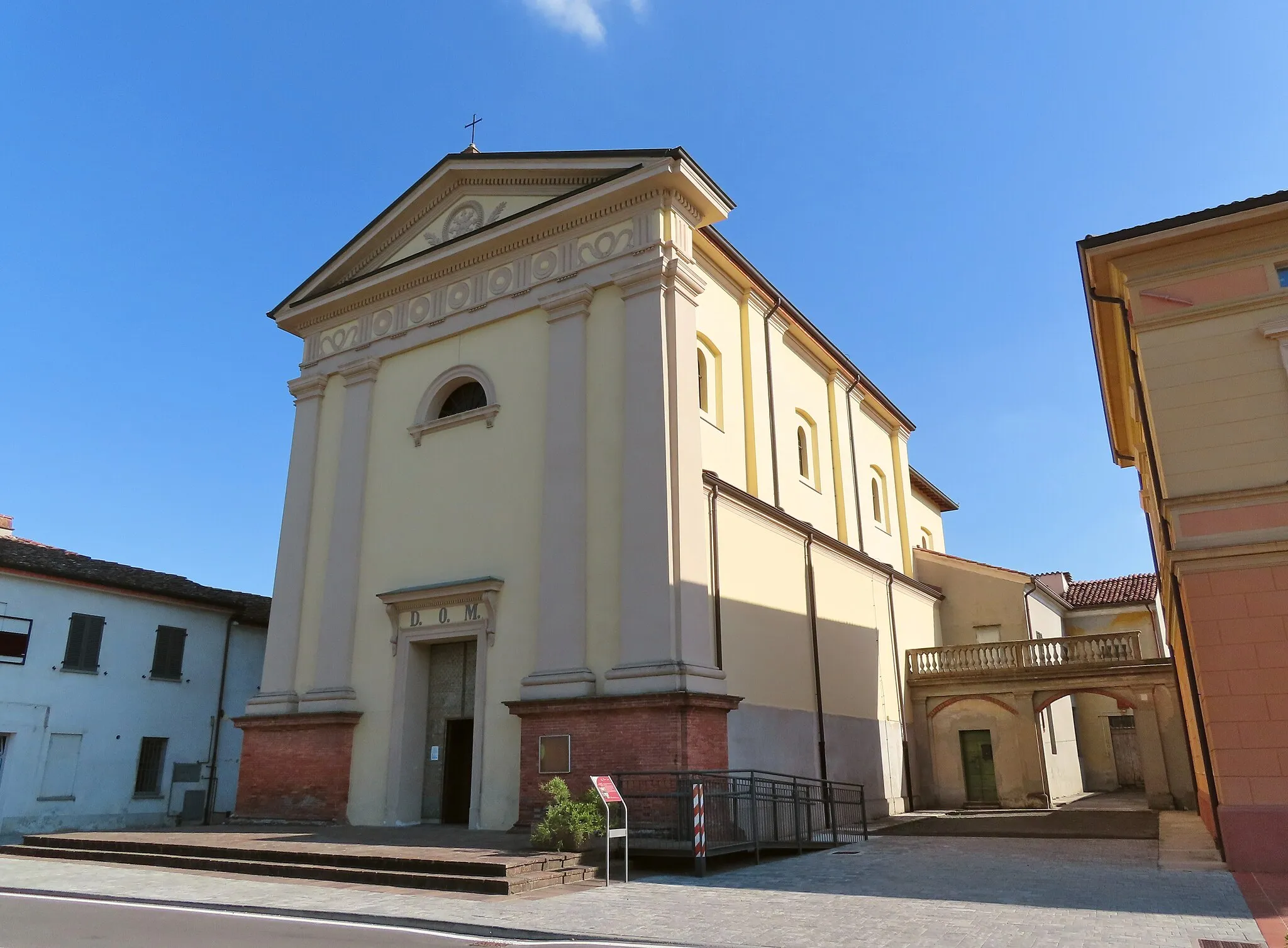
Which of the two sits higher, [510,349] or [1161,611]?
[510,349]

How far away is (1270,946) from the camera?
22.7ft

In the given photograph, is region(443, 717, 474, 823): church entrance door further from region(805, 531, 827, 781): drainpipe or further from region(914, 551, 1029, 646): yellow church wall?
region(914, 551, 1029, 646): yellow church wall

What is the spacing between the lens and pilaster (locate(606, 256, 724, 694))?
13.9 metres

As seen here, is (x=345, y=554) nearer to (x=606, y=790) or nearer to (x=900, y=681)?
(x=606, y=790)

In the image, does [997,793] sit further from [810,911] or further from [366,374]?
[366,374]

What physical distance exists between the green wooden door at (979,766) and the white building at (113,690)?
59.5 feet

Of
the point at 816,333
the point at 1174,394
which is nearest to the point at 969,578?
the point at 816,333

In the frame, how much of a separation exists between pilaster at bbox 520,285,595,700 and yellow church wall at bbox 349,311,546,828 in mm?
357

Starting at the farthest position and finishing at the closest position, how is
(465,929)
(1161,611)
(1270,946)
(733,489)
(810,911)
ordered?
(1161,611), (733,489), (810,911), (465,929), (1270,946)

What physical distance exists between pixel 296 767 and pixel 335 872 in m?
Result: 6.34

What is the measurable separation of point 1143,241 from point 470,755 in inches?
526

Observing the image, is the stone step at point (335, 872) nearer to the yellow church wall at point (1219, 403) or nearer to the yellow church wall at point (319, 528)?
the yellow church wall at point (319, 528)

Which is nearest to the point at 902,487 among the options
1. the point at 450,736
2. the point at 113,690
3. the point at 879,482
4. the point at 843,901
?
the point at 879,482

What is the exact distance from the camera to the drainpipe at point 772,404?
19516 millimetres
